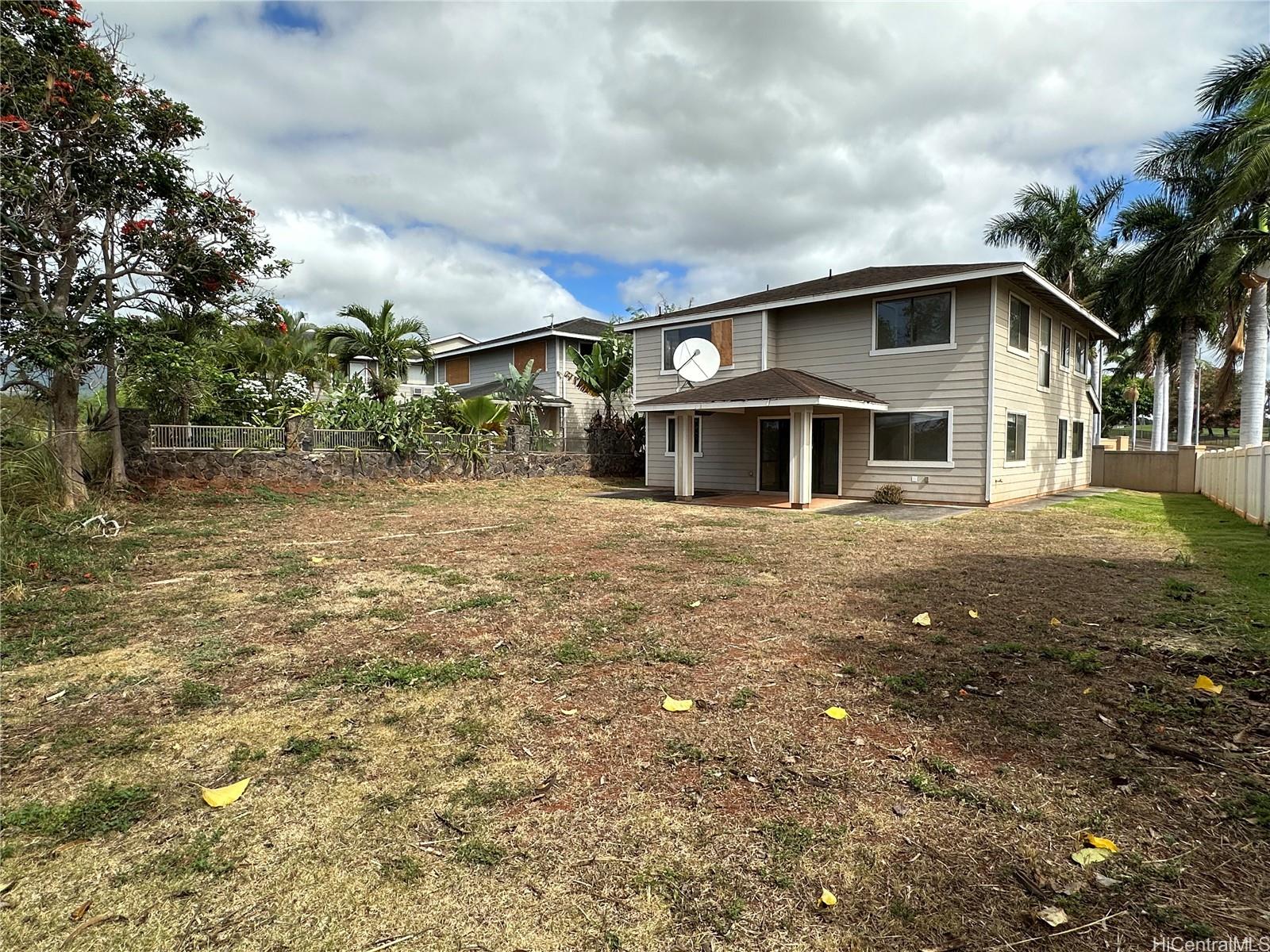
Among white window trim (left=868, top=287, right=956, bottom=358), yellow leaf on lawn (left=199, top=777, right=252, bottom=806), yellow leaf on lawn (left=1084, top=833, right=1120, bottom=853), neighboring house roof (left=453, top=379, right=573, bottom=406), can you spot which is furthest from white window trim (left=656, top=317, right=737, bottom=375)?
yellow leaf on lawn (left=199, top=777, right=252, bottom=806)

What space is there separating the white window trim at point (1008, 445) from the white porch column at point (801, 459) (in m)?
4.58

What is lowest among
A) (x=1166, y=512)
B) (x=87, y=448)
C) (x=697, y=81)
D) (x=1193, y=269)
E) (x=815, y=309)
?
(x=1166, y=512)

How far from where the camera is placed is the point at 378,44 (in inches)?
385

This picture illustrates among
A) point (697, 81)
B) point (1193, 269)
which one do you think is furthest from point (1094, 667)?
point (1193, 269)

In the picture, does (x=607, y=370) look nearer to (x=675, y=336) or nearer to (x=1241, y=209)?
(x=675, y=336)

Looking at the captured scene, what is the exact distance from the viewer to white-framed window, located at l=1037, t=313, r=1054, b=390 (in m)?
16.5

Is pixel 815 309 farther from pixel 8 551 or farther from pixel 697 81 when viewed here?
pixel 8 551

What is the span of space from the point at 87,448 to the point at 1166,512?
22163mm

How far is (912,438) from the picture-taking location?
14844 millimetres

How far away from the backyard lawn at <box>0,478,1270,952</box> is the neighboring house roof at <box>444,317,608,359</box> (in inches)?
843

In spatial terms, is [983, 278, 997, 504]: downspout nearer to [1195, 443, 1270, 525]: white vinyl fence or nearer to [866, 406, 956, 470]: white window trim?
[866, 406, 956, 470]: white window trim

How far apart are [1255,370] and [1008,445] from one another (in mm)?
7495

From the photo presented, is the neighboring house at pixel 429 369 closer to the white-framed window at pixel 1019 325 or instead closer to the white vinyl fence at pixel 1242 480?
the white-framed window at pixel 1019 325

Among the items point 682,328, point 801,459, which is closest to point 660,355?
point 682,328
